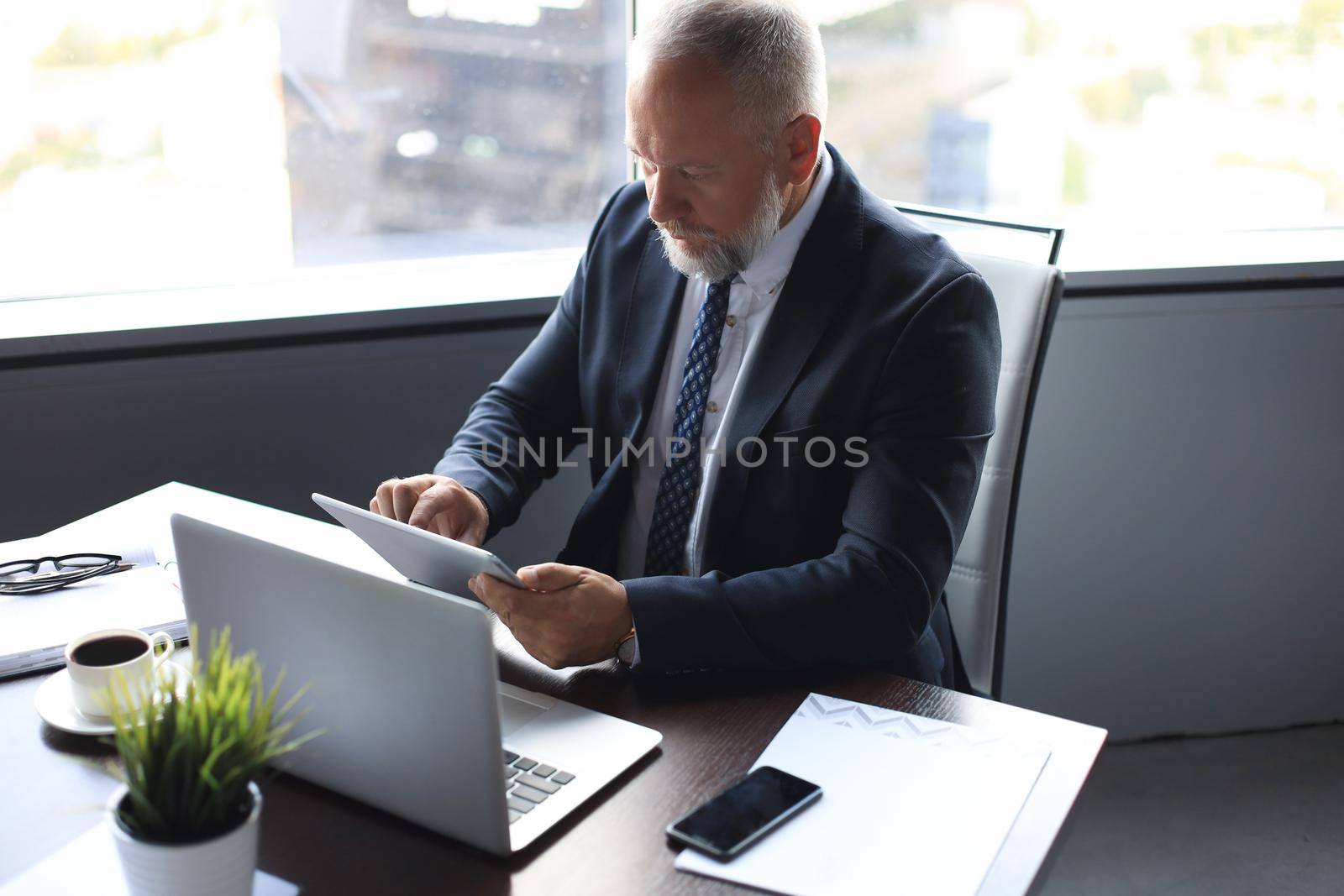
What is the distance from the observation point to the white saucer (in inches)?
42.3

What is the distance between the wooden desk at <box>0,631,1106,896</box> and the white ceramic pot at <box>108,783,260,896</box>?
0.34ft

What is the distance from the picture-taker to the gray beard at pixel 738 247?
4.89 feet

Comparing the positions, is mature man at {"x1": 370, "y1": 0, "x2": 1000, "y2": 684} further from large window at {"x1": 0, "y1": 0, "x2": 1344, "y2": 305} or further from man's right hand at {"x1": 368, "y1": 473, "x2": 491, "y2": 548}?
large window at {"x1": 0, "y1": 0, "x2": 1344, "y2": 305}

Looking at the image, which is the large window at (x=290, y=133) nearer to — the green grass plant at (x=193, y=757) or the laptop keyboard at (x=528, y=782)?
the laptop keyboard at (x=528, y=782)

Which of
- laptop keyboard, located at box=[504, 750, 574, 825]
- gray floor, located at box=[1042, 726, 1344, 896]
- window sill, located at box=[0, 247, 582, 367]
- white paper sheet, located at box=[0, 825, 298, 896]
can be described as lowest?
gray floor, located at box=[1042, 726, 1344, 896]

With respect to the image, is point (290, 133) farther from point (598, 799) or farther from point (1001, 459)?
point (598, 799)

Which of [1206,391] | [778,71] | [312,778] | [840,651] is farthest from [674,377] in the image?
[1206,391]

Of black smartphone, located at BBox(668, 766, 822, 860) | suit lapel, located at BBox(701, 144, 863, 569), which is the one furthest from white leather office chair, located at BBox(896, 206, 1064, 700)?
black smartphone, located at BBox(668, 766, 822, 860)

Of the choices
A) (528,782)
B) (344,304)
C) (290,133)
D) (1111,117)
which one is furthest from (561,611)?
(1111,117)

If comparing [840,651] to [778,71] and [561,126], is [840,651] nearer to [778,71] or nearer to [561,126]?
[778,71]

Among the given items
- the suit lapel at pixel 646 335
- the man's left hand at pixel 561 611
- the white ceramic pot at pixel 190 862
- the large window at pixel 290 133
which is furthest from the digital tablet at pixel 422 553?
the large window at pixel 290 133

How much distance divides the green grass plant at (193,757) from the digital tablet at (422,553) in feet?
1.00

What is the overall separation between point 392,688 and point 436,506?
606mm

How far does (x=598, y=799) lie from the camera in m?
0.99
